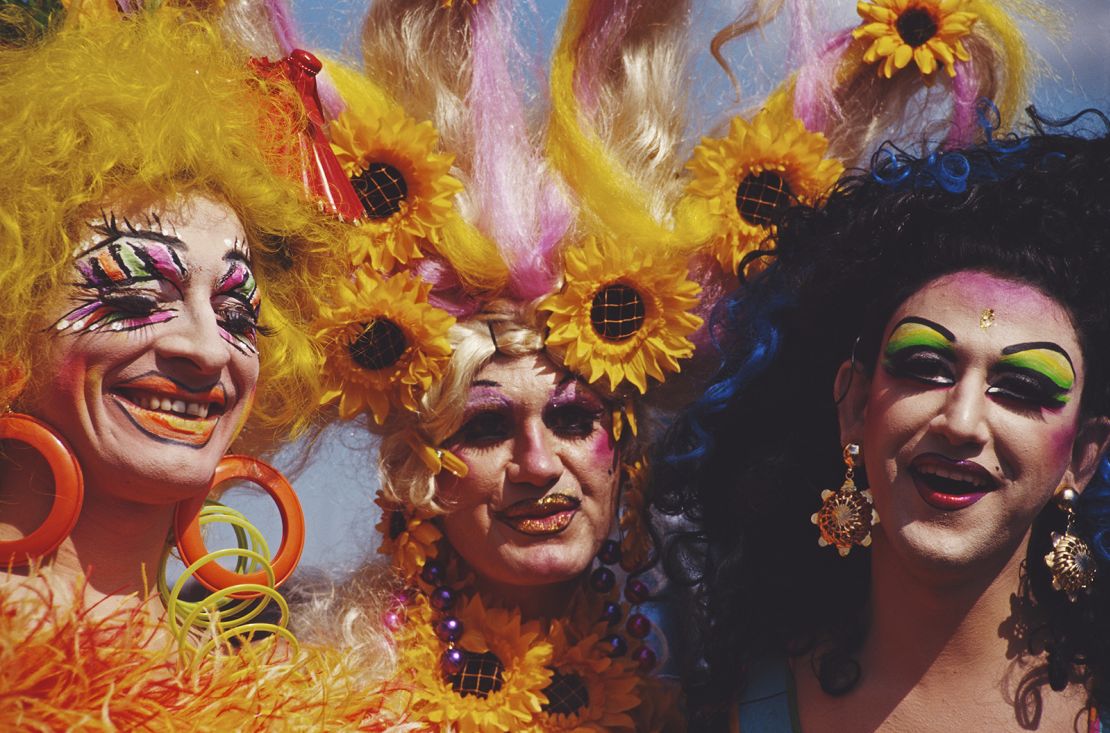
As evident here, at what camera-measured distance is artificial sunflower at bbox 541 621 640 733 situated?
3.58 meters

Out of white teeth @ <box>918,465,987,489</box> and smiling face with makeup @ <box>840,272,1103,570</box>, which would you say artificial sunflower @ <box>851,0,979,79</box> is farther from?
white teeth @ <box>918,465,987,489</box>

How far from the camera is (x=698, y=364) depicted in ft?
12.6

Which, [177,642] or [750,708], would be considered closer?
[177,642]

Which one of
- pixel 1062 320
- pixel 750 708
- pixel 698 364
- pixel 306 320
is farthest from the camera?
pixel 698 364

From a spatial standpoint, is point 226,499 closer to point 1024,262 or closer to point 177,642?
point 177,642

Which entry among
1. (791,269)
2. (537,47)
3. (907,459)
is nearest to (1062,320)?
(907,459)

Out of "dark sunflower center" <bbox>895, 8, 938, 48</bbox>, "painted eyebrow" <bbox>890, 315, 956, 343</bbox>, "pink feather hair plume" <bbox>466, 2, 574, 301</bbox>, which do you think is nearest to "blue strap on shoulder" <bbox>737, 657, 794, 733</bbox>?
"painted eyebrow" <bbox>890, 315, 956, 343</bbox>

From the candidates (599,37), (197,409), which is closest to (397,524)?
(197,409)

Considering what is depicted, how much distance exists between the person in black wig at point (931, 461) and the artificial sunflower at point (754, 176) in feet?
0.92

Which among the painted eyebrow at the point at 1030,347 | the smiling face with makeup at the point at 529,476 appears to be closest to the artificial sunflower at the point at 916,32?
the painted eyebrow at the point at 1030,347

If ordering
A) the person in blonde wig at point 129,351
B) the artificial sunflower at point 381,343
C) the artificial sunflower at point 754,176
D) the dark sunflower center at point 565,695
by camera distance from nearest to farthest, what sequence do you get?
1. the person in blonde wig at point 129,351
2. the artificial sunflower at point 381,343
3. the dark sunflower center at point 565,695
4. the artificial sunflower at point 754,176

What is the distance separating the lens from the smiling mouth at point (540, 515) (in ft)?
11.6

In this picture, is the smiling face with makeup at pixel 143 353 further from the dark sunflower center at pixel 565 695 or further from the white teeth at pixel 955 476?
the white teeth at pixel 955 476

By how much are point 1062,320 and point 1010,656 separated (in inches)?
28.2
